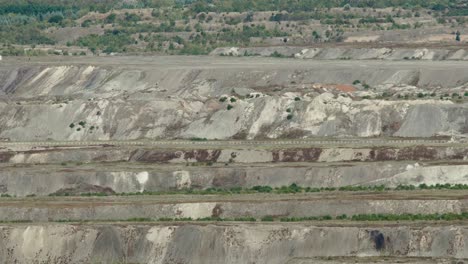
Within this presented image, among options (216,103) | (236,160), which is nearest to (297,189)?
(236,160)

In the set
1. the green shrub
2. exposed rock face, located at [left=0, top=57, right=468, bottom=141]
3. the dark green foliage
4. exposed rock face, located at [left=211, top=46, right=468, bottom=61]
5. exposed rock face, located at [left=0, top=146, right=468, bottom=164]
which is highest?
the green shrub

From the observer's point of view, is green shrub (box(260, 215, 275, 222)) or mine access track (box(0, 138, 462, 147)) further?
mine access track (box(0, 138, 462, 147))

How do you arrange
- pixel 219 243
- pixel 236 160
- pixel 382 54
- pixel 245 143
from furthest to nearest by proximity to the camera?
pixel 382 54 < pixel 245 143 < pixel 236 160 < pixel 219 243

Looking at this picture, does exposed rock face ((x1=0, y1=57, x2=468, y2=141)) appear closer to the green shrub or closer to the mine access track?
the mine access track

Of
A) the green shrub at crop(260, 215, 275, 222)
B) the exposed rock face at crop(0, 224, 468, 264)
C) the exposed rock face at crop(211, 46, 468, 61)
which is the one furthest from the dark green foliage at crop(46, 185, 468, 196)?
the exposed rock face at crop(211, 46, 468, 61)

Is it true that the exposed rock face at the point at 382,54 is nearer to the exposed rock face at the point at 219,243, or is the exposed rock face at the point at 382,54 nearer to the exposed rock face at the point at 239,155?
the exposed rock face at the point at 239,155

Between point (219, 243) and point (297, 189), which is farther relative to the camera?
point (297, 189)

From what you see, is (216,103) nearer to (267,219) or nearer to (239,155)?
(239,155)

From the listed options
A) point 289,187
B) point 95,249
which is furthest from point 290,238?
point 289,187

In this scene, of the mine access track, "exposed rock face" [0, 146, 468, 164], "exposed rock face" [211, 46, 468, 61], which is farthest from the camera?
"exposed rock face" [211, 46, 468, 61]
